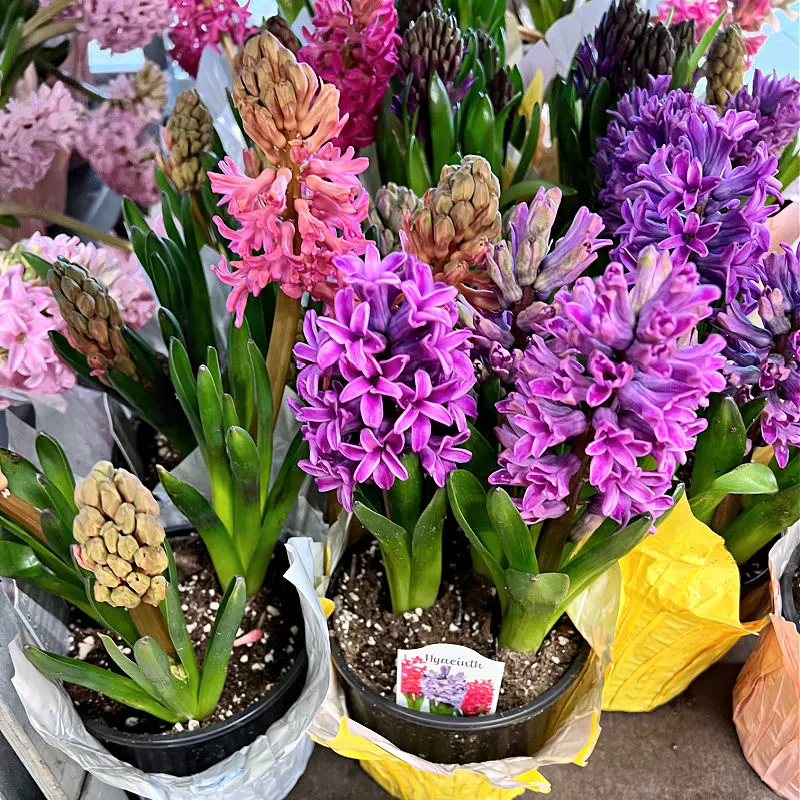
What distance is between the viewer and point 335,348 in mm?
445

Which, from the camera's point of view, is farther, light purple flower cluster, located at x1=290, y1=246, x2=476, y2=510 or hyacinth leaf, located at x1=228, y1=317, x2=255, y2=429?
hyacinth leaf, located at x1=228, y1=317, x2=255, y2=429

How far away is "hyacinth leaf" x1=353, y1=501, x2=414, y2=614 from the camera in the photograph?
0.56m

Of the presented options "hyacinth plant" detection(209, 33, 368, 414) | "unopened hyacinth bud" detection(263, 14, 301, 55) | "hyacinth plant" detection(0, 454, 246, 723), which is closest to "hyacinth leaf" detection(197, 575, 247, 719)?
"hyacinth plant" detection(0, 454, 246, 723)

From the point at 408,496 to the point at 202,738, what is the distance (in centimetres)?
26

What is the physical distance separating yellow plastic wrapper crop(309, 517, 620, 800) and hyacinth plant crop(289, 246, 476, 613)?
0.23m

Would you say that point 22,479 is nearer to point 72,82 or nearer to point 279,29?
point 279,29

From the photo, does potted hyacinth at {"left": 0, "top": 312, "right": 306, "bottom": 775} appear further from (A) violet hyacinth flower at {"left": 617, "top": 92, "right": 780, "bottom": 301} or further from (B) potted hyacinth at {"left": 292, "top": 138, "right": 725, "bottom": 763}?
(A) violet hyacinth flower at {"left": 617, "top": 92, "right": 780, "bottom": 301}

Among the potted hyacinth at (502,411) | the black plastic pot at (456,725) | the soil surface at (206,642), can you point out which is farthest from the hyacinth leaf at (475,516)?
the soil surface at (206,642)

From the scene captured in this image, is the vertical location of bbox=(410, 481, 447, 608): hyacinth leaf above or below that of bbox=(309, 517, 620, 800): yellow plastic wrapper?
above

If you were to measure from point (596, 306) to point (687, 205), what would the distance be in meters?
0.19

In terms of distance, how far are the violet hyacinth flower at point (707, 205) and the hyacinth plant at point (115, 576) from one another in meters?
0.36

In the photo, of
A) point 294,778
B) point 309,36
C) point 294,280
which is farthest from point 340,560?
point 309,36

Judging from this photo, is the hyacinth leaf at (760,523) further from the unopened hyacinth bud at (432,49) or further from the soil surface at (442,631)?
the unopened hyacinth bud at (432,49)

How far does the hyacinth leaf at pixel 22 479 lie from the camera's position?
592mm
